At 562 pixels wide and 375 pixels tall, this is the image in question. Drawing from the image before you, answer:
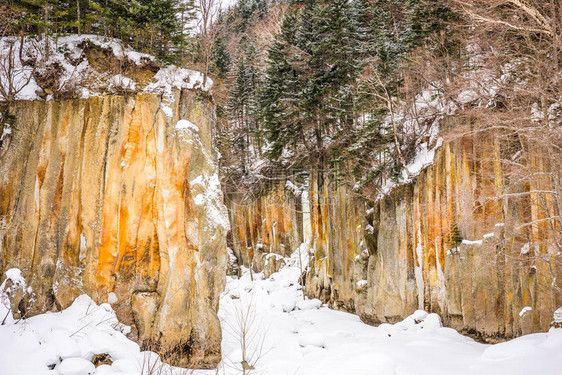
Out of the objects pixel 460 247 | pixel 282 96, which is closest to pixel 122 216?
pixel 460 247

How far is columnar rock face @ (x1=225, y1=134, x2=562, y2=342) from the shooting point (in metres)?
11.2

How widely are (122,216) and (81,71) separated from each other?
555 centimetres

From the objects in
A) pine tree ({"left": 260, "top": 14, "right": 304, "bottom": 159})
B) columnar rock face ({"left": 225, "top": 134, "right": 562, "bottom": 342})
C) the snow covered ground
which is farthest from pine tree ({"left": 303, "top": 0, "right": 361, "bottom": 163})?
the snow covered ground

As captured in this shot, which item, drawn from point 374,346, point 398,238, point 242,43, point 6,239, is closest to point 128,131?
point 6,239

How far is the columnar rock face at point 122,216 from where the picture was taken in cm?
1110

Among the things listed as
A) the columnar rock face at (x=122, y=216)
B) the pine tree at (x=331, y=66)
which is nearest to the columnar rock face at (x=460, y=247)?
the pine tree at (x=331, y=66)

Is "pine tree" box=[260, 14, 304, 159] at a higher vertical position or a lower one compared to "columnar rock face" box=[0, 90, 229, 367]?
higher

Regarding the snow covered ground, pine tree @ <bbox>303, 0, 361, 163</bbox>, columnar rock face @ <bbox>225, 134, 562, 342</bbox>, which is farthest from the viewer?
pine tree @ <bbox>303, 0, 361, 163</bbox>

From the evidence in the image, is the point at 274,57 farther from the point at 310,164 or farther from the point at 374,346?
the point at 374,346

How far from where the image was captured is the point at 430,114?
1564cm

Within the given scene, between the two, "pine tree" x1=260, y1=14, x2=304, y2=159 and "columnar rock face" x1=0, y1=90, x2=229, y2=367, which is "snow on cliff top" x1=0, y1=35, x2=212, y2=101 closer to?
"columnar rock face" x1=0, y1=90, x2=229, y2=367

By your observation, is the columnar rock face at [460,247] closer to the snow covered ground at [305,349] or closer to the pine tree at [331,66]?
the snow covered ground at [305,349]

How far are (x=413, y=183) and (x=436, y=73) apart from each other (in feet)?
16.3

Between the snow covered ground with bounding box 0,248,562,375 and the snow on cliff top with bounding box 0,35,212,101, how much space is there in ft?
23.8
